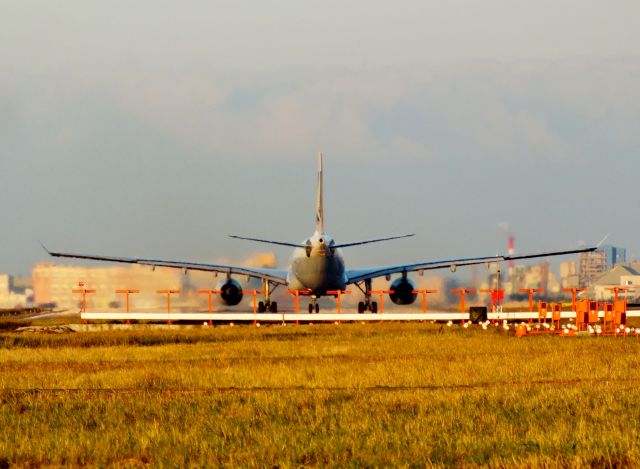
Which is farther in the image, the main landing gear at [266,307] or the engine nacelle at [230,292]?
the main landing gear at [266,307]

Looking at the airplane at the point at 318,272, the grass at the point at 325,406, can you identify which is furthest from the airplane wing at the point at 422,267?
the grass at the point at 325,406

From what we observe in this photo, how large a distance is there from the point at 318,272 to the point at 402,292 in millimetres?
8036

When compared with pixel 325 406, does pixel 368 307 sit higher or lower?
higher

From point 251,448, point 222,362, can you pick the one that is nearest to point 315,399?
point 251,448

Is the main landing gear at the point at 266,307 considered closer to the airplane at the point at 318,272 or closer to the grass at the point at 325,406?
the airplane at the point at 318,272

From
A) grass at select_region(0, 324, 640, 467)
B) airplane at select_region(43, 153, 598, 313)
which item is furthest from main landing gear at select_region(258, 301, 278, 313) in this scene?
grass at select_region(0, 324, 640, 467)

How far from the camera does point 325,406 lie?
2095 cm

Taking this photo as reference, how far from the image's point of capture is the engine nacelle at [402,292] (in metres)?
76.8

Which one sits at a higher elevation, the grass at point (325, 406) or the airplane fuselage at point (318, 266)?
the airplane fuselage at point (318, 266)

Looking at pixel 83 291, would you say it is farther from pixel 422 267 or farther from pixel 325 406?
pixel 325 406

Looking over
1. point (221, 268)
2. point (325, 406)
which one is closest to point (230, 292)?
point (221, 268)

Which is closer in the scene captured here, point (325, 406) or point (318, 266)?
point (325, 406)

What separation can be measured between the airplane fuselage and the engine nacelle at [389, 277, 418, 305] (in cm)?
373

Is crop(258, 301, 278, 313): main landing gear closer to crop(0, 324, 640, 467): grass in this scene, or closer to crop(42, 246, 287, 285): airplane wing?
crop(42, 246, 287, 285): airplane wing
